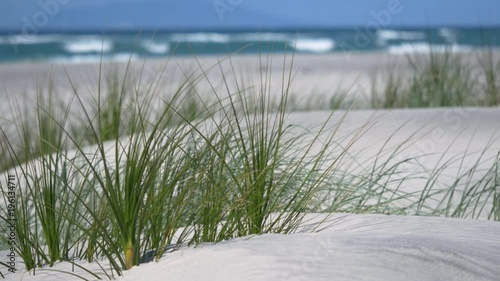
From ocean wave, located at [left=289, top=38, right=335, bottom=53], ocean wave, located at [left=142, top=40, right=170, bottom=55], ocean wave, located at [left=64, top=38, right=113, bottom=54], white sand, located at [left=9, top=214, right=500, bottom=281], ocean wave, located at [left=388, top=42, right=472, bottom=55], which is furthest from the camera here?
ocean wave, located at [left=289, top=38, right=335, bottom=53]

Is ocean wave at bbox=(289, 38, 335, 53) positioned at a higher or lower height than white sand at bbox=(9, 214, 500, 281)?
higher

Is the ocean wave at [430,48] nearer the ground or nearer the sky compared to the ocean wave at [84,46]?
nearer the ground

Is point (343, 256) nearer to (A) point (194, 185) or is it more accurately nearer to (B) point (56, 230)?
(A) point (194, 185)

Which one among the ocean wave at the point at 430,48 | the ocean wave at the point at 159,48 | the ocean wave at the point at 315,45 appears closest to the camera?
the ocean wave at the point at 430,48

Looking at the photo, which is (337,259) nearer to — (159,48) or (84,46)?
(159,48)

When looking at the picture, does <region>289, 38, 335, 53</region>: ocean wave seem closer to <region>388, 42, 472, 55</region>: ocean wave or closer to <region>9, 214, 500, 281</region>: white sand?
<region>388, 42, 472, 55</region>: ocean wave

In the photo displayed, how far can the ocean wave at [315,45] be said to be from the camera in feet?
81.1

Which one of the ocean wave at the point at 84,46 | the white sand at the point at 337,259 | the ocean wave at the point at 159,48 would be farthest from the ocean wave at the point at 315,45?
the white sand at the point at 337,259

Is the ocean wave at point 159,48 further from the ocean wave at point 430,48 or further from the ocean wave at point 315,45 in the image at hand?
the ocean wave at point 430,48

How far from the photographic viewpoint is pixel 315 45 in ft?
86.0

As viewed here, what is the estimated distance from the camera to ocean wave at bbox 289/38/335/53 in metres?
24.7

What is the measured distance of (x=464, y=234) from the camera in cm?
188

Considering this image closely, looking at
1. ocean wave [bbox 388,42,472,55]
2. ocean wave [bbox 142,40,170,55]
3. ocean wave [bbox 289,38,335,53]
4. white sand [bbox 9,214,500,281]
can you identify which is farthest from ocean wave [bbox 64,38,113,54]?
white sand [bbox 9,214,500,281]

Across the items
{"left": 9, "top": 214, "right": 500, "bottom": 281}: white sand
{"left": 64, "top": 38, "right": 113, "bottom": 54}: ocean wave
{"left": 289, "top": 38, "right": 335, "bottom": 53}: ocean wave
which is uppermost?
{"left": 64, "top": 38, "right": 113, "bottom": 54}: ocean wave
